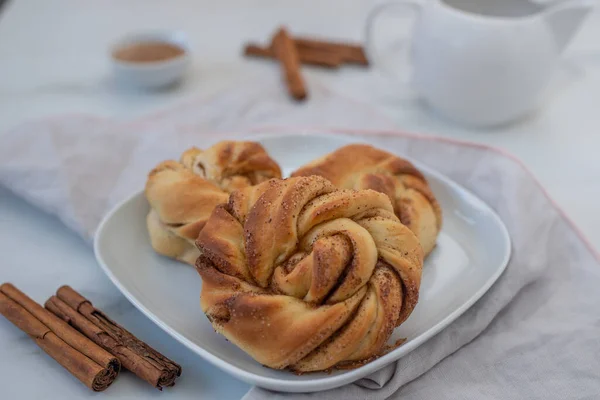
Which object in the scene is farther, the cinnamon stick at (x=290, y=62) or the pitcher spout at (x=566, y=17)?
the cinnamon stick at (x=290, y=62)

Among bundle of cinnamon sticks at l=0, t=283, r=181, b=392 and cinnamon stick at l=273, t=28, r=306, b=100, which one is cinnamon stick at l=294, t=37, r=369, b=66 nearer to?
cinnamon stick at l=273, t=28, r=306, b=100

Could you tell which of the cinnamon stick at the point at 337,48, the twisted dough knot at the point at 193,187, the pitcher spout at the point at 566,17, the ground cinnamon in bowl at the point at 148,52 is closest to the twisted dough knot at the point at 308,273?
the twisted dough knot at the point at 193,187

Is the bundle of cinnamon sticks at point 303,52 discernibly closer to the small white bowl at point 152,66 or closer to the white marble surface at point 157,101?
the white marble surface at point 157,101

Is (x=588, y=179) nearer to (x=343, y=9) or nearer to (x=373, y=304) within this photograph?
(x=373, y=304)

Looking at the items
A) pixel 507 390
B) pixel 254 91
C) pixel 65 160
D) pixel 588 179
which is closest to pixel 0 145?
pixel 65 160

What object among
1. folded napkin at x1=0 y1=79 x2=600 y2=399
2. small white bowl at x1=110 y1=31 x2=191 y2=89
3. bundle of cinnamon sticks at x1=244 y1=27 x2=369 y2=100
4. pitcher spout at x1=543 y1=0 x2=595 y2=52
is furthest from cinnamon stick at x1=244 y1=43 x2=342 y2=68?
pitcher spout at x1=543 y1=0 x2=595 y2=52

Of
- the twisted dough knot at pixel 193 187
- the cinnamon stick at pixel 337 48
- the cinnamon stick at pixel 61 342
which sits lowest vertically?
the cinnamon stick at pixel 61 342
